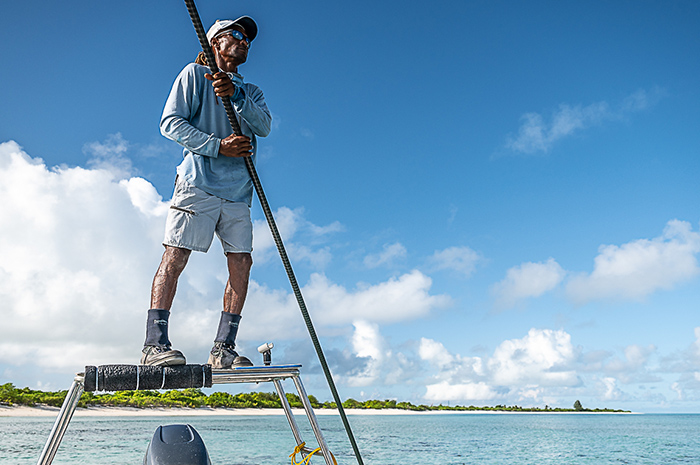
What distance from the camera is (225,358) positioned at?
2.65 metres

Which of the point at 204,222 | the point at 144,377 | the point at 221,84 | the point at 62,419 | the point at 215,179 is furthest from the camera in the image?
the point at 215,179

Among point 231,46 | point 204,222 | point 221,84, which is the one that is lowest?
point 204,222

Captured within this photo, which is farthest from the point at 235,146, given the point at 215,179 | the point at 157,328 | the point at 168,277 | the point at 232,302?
the point at 157,328

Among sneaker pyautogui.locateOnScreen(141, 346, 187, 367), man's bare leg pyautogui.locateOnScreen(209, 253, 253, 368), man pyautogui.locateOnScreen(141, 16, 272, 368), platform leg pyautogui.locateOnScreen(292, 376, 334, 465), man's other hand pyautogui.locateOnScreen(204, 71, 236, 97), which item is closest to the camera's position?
sneaker pyautogui.locateOnScreen(141, 346, 187, 367)

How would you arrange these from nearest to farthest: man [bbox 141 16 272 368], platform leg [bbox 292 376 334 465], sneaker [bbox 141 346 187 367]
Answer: sneaker [bbox 141 346 187 367] → platform leg [bbox 292 376 334 465] → man [bbox 141 16 272 368]

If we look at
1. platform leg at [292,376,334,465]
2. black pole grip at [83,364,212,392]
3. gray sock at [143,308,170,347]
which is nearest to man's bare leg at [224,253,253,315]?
gray sock at [143,308,170,347]

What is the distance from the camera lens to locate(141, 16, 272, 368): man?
256cm

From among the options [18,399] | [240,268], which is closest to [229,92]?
[240,268]

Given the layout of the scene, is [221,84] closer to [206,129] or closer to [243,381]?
[206,129]

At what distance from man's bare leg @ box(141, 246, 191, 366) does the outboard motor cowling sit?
10.0 inches

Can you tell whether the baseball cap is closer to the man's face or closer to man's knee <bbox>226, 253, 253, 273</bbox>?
the man's face

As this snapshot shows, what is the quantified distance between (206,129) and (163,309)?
0.97m

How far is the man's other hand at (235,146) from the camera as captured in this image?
Answer: 257 cm

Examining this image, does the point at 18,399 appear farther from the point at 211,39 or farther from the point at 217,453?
the point at 211,39
